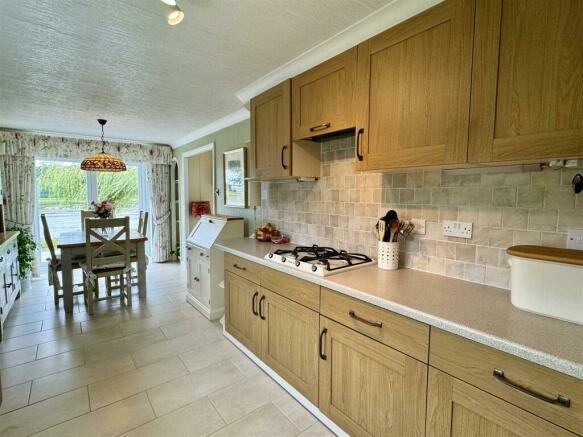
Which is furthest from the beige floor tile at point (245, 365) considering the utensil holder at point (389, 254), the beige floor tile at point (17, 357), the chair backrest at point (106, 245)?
the chair backrest at point (106, 245)

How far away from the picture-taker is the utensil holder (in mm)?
1752

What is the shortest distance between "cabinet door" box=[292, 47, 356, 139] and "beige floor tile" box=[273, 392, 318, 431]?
1.79m

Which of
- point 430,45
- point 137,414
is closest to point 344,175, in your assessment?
point 430,45

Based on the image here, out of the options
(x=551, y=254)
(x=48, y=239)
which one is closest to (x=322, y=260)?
(x=551, y=254)

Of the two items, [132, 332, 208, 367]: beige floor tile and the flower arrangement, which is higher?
the flower arrangement

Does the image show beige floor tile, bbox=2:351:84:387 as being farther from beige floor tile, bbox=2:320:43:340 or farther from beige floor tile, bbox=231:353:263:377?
beige floor tile, bbox=231:353:263:377

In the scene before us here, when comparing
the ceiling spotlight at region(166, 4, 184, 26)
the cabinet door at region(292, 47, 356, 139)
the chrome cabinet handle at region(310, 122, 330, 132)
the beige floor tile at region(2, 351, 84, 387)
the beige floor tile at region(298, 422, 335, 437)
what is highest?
the ceiling spotlight at region(166, 4, 184, 26)

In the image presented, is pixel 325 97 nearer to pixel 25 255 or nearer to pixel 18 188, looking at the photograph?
pixel 25 255

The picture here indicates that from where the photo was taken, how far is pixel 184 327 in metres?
2.97

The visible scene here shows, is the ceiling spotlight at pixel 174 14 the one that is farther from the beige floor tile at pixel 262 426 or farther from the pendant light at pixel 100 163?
the pendant light at pixel 100 163

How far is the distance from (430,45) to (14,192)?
561cm

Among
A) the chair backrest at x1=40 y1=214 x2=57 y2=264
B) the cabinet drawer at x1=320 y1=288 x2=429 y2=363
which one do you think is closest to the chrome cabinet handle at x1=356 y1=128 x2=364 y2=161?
the cabinet drawer at x1=320 y1=288 x2=429 y2=363

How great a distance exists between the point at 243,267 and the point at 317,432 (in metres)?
1.20

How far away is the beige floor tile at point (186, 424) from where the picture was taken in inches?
65.6
